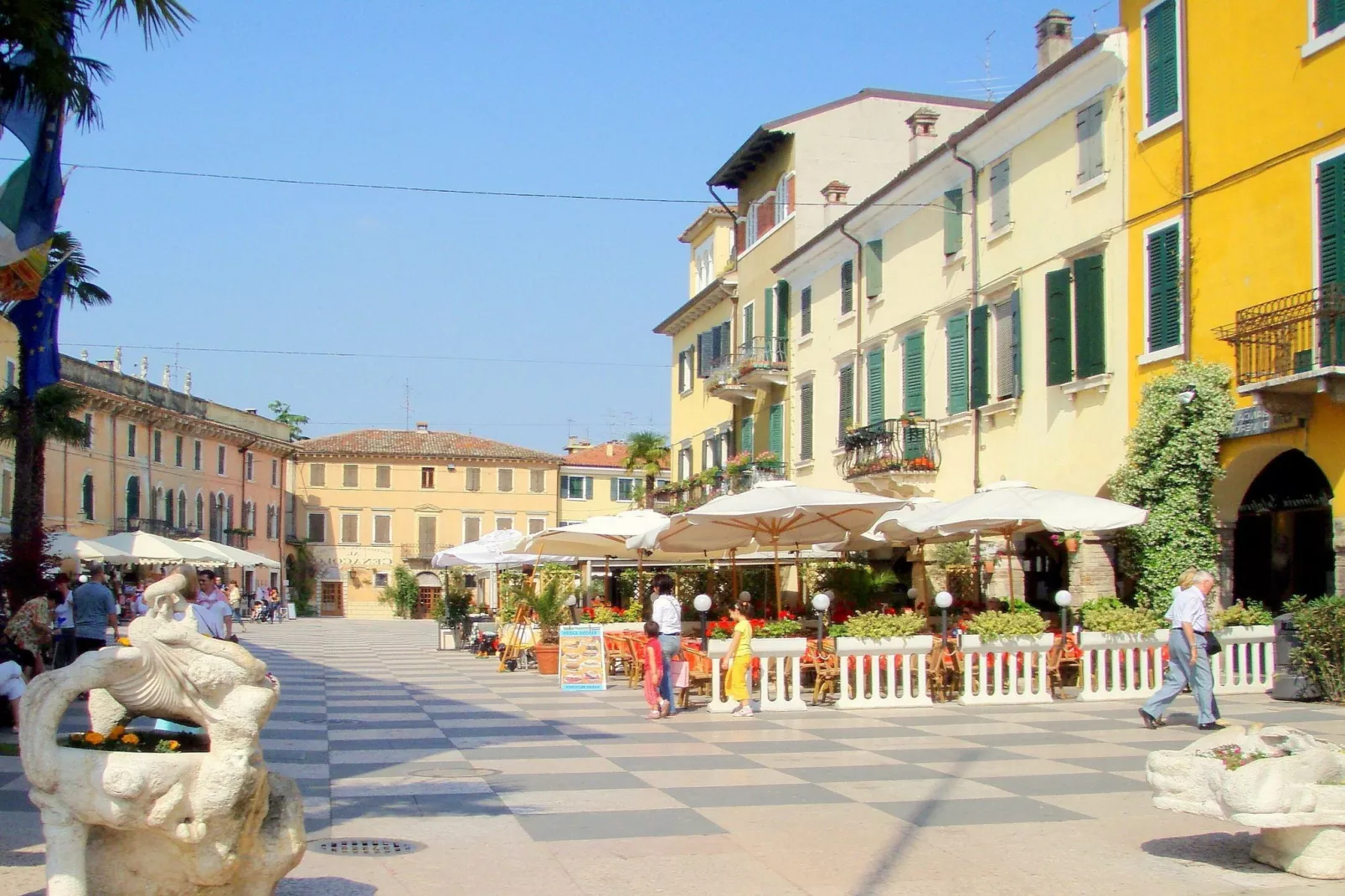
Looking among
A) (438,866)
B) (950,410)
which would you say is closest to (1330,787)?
(438,866)

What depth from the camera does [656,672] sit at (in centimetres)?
1459

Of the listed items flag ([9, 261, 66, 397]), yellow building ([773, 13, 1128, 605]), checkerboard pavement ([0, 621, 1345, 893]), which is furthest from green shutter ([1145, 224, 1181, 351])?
flag ([9, 261, 66, 397])

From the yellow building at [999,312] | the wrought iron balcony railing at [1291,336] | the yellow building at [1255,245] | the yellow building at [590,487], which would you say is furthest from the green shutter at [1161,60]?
the yellow building at [590,487]

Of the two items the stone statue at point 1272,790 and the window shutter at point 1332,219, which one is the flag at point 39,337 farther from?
the window shutter at point 1332,219

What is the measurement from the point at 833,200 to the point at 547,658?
16.2m

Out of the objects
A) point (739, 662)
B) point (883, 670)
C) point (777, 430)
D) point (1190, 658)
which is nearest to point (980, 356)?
point (883, 670)

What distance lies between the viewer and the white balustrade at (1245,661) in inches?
646

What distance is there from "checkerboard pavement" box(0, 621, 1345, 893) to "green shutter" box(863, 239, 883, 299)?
14.4m

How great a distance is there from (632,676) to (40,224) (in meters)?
11.4

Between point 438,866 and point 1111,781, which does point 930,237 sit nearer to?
point 1111,781

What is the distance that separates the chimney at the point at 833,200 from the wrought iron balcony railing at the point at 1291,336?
17.2 m

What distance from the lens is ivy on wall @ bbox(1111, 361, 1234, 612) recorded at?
17.6 meters

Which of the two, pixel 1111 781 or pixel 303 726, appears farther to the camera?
pixel 303 726

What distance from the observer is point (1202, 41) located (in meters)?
18.1
